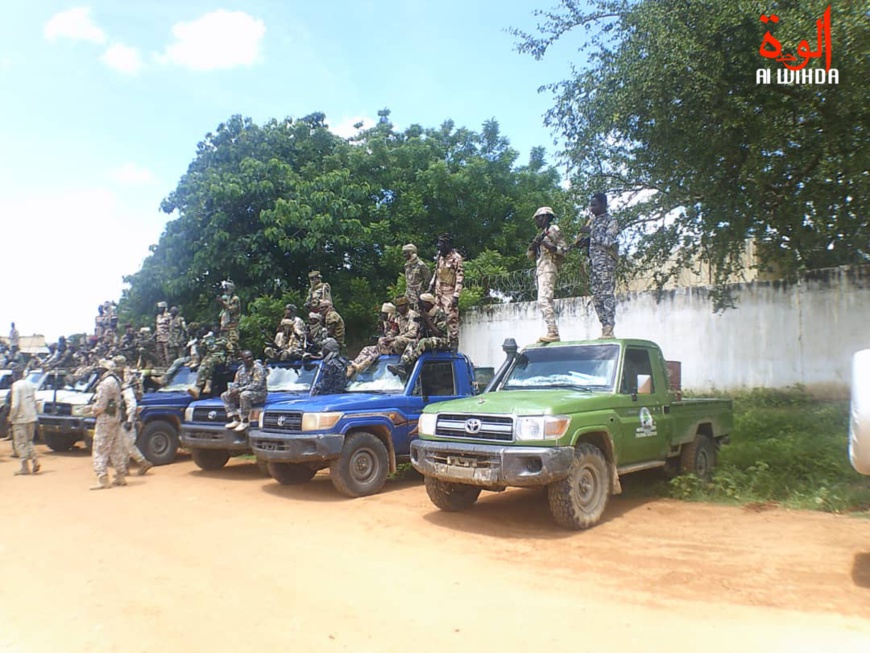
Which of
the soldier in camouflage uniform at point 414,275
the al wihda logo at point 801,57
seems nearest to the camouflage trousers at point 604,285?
the soldier in camouflage uniform at point 414,275

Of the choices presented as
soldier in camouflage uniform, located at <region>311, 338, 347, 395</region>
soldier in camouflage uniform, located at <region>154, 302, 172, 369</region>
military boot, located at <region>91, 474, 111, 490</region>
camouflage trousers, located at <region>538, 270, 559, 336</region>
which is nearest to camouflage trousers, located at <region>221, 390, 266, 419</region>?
soldier in camouflage uniform, located at <region>311, 338, 347, 395</region>

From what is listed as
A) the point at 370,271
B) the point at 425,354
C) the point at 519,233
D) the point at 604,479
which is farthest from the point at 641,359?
the point at 519,233

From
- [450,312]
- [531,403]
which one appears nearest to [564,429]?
[531,403]

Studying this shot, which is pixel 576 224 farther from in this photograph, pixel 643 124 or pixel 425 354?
pixel 425 354

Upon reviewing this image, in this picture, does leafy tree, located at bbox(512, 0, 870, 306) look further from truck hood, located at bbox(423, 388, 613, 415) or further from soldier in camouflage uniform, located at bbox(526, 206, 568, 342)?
truck hood, located at bbox(423, 388, 613, 415)

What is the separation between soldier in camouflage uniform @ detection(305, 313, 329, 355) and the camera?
10586 millimetres

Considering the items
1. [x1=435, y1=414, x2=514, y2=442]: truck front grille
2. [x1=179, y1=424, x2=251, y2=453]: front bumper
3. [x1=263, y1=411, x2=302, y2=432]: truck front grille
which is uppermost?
[x1=435, y1=414, x2=514, y2=442]: truck front grille

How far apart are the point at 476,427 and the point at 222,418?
5.03 m

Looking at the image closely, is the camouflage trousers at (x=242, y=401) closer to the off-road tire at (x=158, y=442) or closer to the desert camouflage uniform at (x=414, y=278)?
the off-road tire at (x=158, y=442)

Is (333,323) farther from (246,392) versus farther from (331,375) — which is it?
→ (246,392)

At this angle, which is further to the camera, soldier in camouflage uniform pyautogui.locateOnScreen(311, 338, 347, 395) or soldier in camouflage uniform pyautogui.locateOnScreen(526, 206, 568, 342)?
soldier in camouflage uniform pyautogui.locateOnScreen(311, 338, 347, 395)

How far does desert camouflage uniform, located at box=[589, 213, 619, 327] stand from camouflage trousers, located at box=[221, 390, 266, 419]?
4987 millimetres

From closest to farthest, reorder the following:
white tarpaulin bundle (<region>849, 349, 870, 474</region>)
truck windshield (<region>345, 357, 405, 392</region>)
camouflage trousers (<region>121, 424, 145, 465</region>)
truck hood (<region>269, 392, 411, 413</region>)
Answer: white tarpaulin bundle (<region>849, 349, 870, 474</region>) < truck hood (<region>269, 392, 411, 413</region>) < truck windshield (<region>345, 357, 405, 392</region>) < camouflage trousers (<region>121, 424, 145, 465</region>)

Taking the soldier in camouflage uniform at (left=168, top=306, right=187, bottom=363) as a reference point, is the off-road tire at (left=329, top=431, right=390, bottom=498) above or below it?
below
